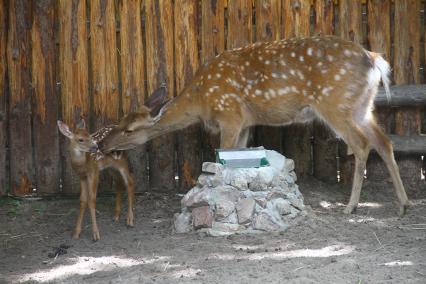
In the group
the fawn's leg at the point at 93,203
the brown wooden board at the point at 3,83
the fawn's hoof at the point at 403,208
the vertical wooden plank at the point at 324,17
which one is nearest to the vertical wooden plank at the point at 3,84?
the brown wooden board at the point at 3,83

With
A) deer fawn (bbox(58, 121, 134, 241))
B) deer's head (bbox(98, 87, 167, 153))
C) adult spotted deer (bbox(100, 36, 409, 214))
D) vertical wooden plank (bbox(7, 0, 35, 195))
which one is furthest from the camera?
vertical wooden plank (bbox(7, 0, 35, 195))

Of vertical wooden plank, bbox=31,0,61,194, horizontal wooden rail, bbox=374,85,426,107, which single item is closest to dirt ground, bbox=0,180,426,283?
vertical wooden plank, bbox=31,0,61,194

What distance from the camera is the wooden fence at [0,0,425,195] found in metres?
7.72

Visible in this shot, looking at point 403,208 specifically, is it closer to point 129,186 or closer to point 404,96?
point 404,96

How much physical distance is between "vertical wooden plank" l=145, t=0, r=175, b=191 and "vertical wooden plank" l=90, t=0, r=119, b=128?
378 mm

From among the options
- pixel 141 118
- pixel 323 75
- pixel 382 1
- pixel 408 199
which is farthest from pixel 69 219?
pixel 382 1

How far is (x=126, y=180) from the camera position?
715cm

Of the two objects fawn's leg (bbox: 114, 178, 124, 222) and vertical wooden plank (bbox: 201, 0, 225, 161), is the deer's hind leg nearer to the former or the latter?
vertical wooden plank (bbox: 201, 0, 225, 161)

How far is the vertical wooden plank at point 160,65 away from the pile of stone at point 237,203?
132 centimetres

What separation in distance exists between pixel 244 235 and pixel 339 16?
2.90 meters

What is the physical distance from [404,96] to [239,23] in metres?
1.96

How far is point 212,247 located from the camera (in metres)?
6.02

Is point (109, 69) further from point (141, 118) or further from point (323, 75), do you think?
point (323, 75)

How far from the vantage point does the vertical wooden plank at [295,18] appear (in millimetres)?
7832
